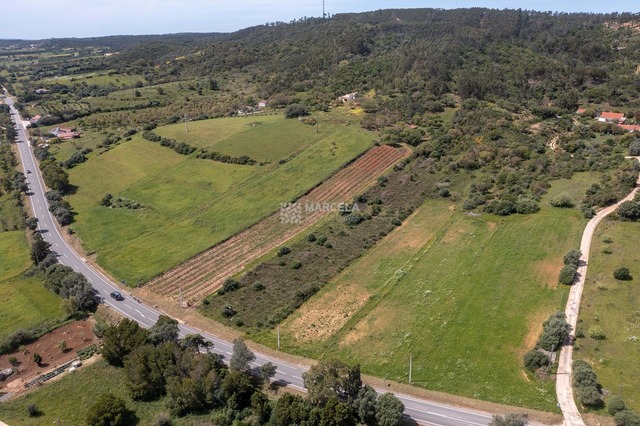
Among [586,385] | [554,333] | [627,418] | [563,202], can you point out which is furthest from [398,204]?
[627,418]

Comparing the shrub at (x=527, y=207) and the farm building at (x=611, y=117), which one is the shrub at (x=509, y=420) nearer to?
the shrub at (x=527, y=207)

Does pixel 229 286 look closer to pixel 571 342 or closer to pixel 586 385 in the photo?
pixel 571 342

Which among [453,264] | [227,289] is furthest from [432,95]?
[227,289]

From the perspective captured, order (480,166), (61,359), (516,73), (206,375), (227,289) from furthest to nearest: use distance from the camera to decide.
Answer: (516,73) → (480,166) → (227,289) → (61,359) → (206,375)

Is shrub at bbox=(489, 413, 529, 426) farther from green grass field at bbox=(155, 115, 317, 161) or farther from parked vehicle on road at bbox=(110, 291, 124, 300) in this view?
green grass field at bbox=(155, 115, 317, 161)

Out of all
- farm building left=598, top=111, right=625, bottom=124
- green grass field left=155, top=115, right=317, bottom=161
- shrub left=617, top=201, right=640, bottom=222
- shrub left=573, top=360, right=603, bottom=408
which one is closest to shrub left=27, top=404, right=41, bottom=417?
shrub left=573, top=360, right=603, bottom=408

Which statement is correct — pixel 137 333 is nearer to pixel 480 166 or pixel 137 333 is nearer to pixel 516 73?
pixel 480 166
